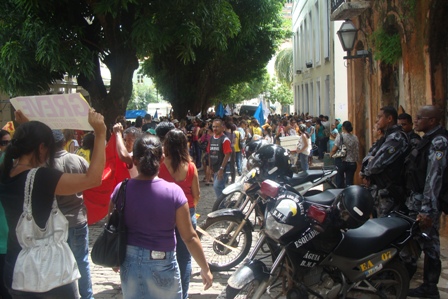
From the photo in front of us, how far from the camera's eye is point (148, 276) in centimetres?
308

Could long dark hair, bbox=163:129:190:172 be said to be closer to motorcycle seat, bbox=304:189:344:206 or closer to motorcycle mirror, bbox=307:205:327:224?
motorcycle mirror, bbox=307:205:327:224

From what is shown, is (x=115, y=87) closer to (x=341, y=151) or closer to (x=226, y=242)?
(x=341, y=151)

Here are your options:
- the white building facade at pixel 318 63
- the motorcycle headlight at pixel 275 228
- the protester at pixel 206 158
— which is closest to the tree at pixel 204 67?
the white building facade at pixel 318 63

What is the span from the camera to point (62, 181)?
2857 mm

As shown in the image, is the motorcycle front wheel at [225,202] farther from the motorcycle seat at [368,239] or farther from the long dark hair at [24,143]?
the long dark hair at [24,143]

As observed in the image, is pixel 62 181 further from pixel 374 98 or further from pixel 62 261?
pixel 374 98

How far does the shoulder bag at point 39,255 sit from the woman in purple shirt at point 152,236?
1.36ft

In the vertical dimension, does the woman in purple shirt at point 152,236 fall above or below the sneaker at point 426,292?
above

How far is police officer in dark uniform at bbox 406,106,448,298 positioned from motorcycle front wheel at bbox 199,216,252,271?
1935 millimetres

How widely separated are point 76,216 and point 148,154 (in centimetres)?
125

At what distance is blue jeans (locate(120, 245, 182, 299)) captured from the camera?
3.08 m

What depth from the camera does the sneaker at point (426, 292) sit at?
4.88 metres

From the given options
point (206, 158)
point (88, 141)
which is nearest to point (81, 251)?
point (88, 141)

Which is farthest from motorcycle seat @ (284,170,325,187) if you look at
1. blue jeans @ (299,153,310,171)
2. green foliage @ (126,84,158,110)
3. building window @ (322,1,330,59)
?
green foliage @ (126,84,158,110)
